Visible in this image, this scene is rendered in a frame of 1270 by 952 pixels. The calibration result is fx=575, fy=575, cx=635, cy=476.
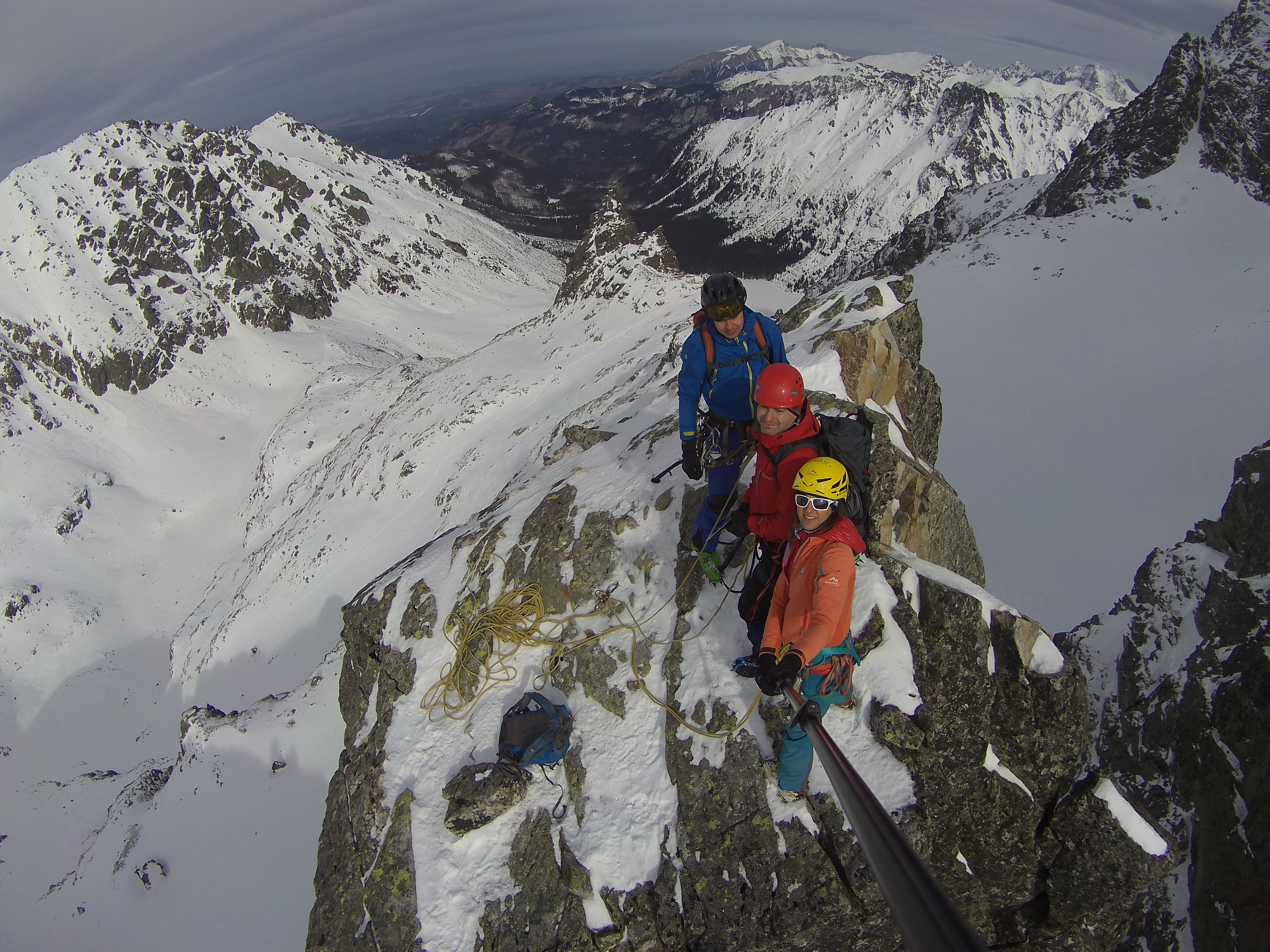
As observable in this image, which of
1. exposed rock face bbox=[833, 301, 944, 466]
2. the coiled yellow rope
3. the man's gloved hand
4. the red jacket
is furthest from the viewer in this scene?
exposed rock face bbox=[833, 301, 944, 466]

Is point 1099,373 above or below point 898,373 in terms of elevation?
above

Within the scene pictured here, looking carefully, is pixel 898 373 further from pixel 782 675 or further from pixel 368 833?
pixel 368 833

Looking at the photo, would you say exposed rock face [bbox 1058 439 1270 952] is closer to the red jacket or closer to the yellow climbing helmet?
the red jacket

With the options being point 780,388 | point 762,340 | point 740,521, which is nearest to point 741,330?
point 762,340

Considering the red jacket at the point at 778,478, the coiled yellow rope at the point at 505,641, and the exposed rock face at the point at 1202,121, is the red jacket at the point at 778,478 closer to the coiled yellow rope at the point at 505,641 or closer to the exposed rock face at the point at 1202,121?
the coiled yellow rope at the point at 505,641

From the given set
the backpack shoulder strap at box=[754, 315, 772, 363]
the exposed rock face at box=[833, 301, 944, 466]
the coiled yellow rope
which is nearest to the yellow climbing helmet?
the backpack shoulder strap at box=[754, 315, 772, 363]
